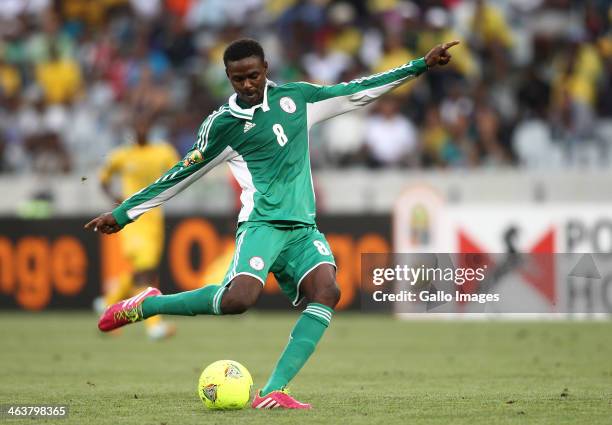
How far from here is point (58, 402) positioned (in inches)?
327

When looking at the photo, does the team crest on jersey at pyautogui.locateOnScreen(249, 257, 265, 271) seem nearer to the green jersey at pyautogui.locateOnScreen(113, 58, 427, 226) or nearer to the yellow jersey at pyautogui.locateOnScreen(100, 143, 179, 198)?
the green jersey at pyautogui.locateOnScreen(113, 58, 427, 226)

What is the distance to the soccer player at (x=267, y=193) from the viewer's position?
798 centimetres

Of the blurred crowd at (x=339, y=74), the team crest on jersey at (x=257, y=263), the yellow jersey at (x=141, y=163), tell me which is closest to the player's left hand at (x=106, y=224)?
the team crest on jersey at (x=257, y=263)

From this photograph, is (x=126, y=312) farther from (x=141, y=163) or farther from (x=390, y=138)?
(x=390, y=138)

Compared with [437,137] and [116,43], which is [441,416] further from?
[116,43]

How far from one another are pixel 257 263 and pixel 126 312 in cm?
108

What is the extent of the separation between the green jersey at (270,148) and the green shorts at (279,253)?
0.08m

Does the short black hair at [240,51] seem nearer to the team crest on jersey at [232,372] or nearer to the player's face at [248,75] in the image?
the player's face at [248,75]

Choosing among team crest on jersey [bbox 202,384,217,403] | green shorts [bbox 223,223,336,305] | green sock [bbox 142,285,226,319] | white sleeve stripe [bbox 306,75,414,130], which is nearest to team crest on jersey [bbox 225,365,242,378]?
team crest on jersey [bbox 202,384,217,403]

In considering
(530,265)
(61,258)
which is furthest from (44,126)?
(530,265)

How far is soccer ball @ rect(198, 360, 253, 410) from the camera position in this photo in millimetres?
7801

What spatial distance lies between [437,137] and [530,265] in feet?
12.4

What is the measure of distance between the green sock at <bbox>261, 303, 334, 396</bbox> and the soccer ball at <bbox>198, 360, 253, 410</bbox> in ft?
0.47

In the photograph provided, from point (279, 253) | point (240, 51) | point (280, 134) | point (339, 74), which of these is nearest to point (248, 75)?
point (240, 51)
